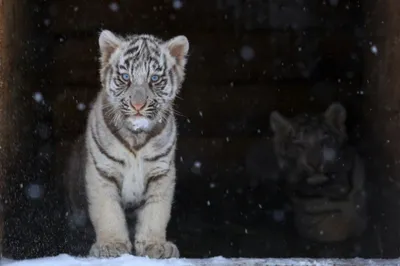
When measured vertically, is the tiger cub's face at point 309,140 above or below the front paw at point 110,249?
above

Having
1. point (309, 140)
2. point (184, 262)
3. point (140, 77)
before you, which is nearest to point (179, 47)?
point (140, 77)

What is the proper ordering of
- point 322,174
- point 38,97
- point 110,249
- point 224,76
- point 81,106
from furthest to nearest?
point 224,76, point 81,106, point 38,97, point 322,174, point 110,249

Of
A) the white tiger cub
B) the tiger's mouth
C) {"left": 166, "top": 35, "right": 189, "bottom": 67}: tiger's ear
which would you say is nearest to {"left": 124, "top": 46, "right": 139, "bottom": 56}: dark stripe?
the white tiger cub

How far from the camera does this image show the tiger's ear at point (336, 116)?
15.6ft

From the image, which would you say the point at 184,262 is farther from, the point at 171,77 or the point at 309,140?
the point at 309,140

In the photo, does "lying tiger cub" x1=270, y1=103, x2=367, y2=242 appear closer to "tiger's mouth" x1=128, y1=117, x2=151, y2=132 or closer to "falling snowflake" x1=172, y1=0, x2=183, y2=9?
"falling snowflake" x1=172, y1=0, x2=183, y2=9

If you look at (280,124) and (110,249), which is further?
(280,124)

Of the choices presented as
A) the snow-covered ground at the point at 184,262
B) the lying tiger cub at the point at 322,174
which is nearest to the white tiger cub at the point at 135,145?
the snow-covered ground at the point at 184,262

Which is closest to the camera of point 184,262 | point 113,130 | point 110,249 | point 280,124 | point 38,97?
point 184,262

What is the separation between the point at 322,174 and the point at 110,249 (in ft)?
5.64

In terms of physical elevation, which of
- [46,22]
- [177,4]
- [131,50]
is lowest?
[131,50]

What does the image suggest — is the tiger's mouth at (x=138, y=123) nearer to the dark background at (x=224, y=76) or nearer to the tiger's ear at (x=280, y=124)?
the dark background at (x=224, y=76)

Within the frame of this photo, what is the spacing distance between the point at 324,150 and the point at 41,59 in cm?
167

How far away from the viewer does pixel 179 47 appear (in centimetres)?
345
